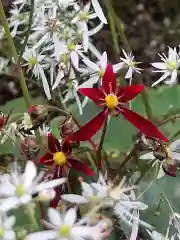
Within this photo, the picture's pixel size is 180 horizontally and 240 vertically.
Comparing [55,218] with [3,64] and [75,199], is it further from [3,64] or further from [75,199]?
[3,64]

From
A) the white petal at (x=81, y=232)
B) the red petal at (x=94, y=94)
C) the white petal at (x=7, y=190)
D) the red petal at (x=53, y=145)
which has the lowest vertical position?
the white petal at (x=81, y=232)

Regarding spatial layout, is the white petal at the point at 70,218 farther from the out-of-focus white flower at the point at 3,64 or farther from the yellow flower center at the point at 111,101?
the out-of-focus white flower at the point at 3,64

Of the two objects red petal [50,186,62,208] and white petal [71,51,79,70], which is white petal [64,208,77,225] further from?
white petal [71,51,79,70]

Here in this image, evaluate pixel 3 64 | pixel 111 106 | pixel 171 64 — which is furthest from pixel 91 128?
pixel 3 64

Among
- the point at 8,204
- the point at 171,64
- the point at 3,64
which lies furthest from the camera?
the point at 3,64

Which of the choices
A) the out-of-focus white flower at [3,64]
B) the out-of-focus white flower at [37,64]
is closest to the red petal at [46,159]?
the out-of-focus white flower at [37,64]

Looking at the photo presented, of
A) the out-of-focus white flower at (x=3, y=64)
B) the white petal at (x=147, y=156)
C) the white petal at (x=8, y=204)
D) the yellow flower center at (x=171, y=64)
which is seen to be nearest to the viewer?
the white petal at (x=8, y=204)

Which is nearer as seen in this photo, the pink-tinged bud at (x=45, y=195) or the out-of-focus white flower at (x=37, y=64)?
the pink-tinged bud at (x=45, y=195)

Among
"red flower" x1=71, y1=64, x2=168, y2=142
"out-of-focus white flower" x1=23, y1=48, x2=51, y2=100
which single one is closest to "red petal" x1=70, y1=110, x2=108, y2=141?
"red flower" x1=71, y1=64, x2=168, y2=142

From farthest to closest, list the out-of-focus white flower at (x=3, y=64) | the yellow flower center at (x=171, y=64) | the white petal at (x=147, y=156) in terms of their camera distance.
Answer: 1. the out-of-focus white flower at (x=3, y=64)
2. the yellow flower center at (x=171, y=64)
3. the white petal at (x=147, y=156)
